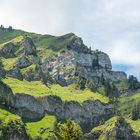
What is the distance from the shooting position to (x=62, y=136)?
4555 inches

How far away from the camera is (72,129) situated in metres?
114

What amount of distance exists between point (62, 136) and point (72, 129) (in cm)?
348
